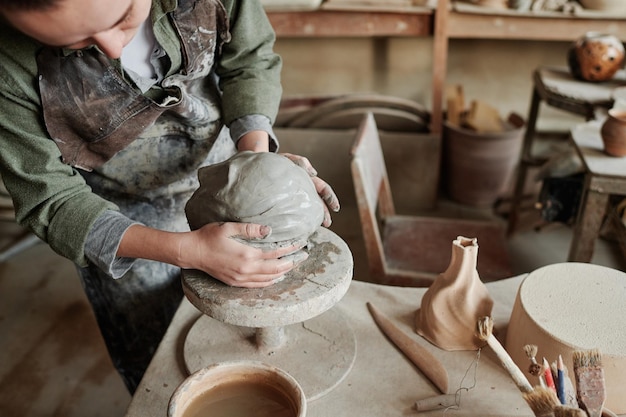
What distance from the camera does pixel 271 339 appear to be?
1.30 m

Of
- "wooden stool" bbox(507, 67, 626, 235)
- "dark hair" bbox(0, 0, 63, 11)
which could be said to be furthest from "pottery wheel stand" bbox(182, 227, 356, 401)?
"wooden stool" bbox(507, 67, 626, 235)

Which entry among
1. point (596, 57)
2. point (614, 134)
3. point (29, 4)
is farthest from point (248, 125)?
point (596, 57)

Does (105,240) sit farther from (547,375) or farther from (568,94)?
(568,94)

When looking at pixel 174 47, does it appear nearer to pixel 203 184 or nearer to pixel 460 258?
pixel 203 184

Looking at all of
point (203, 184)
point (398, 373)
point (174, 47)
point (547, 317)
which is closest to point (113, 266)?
point (203, 184)

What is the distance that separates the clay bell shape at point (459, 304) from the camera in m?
1.29

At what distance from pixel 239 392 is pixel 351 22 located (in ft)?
8.91

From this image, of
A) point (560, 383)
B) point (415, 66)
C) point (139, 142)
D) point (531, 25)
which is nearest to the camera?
point (560, 383)

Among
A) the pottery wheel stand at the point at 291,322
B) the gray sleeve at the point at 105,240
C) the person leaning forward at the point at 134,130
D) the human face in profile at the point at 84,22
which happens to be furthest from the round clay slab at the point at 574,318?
the human face in profile at the point at 84,22

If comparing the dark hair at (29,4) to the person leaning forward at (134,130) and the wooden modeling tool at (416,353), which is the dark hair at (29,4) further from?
the wooden modeling tool at (416,353)

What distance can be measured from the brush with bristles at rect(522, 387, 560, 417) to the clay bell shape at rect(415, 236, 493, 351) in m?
0.37

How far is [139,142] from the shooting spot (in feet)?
4.82

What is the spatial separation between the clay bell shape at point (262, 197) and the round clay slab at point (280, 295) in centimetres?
9

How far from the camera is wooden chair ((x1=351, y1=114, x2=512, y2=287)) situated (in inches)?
80.1
